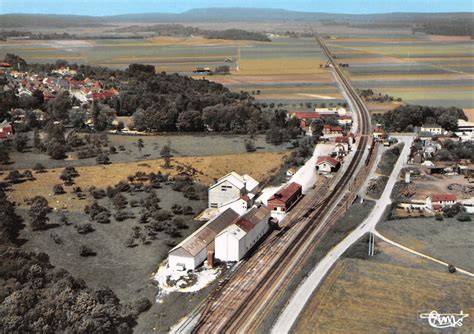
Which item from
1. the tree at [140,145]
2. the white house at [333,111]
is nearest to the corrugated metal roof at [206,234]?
the tree at [140,145]

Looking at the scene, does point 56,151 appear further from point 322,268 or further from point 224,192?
point 322,268

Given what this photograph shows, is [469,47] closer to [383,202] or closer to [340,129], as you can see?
[340,129]

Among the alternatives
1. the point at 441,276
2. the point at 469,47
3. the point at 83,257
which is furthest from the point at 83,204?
the point at 469,47

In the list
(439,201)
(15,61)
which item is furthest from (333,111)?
(15,61)

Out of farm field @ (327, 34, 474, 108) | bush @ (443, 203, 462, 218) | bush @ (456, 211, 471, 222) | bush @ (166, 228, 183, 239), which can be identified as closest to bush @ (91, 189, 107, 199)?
bush @ (166, 228, 183, 239)

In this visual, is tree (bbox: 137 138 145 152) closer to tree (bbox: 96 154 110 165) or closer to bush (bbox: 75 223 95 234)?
tree (bbox: 96 154 110 165)
